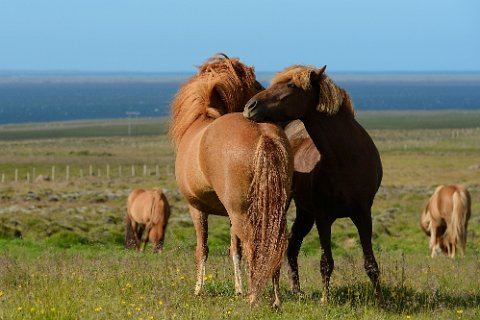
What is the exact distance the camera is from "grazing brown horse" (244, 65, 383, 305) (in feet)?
26.8

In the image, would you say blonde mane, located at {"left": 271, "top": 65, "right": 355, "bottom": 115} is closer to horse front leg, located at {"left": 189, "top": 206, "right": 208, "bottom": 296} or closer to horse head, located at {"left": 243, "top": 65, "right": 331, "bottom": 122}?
horse head, located at {"left": 243, "top": 65, "right": 331, "bottom": 122}

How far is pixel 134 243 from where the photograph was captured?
60.2ft

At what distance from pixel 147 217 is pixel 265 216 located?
13.0m

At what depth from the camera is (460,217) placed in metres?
18.5

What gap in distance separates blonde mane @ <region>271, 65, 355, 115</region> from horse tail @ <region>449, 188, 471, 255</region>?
1074 centimetres

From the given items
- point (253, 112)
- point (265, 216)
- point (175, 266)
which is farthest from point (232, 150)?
point (175, 266)

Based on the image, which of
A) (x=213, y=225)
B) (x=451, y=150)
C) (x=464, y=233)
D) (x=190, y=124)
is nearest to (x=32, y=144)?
(x=451, y=150)

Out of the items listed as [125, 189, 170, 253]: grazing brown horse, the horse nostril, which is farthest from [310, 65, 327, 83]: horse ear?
[125, 189, 170, 253]: grazing brown horse

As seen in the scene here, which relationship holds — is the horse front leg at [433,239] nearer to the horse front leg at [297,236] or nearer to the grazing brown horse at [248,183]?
the horse front leg at [297,236]

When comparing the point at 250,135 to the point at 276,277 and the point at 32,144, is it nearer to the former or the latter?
the point at 276,277

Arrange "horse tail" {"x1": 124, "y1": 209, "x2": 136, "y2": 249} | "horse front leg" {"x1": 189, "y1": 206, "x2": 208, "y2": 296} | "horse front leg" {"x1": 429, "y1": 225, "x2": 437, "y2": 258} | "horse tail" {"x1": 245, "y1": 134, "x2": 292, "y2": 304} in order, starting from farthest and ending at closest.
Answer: "horse front leg" {"x1": 429, "y1": 225, "x2": 437, "y2": 258} → "horse tail" {"x1": 124, "y1": 209, "x2": 136, "y2": 249} → "horse front leg" {"x1": 189, "y1": 206, "x2": 208, "y2": 296} → "horse tail" {"x1": 245, "y1": 134, "x2": 292, "y2": 304}

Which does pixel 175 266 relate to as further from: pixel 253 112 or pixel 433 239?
pixel 433 239

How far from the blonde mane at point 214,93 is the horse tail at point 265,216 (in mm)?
1802

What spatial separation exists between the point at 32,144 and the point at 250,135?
90.6m
